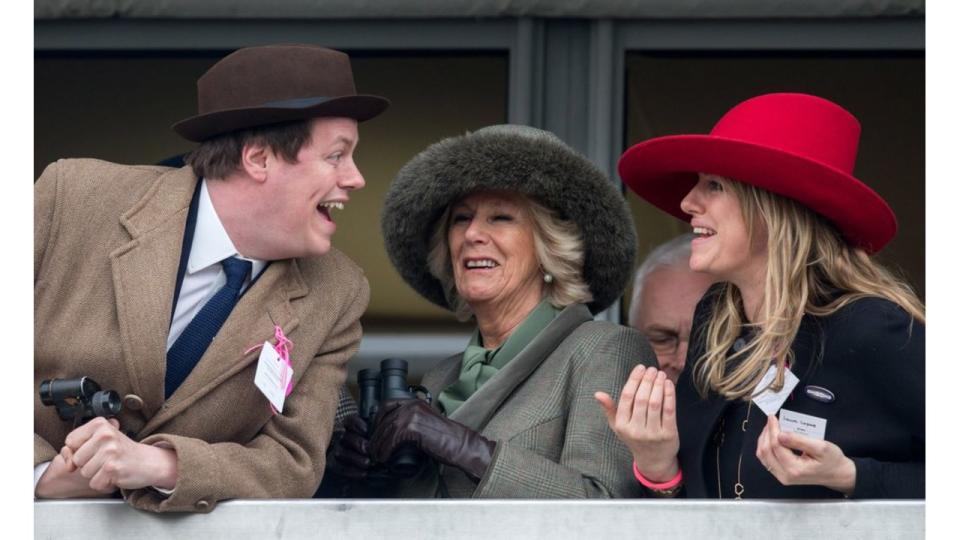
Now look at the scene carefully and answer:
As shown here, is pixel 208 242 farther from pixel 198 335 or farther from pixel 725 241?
pixel 725 241

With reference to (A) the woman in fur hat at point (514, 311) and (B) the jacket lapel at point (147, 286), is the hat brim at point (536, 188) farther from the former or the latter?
(B) the jacket lapel at point (147, 286)

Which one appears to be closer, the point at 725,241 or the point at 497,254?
the point at 725,241

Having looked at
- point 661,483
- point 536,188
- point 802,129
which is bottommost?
point 661,483

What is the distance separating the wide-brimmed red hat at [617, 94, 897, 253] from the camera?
2.92 meters

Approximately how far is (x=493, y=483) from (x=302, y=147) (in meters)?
0.75

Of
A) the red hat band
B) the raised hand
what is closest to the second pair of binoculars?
the raised hand

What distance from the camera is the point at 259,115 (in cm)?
313

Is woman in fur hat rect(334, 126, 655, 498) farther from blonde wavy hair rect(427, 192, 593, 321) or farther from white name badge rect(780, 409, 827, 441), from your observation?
white name badge rect(780, 409, 827, 441)

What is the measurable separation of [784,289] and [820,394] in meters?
0.21

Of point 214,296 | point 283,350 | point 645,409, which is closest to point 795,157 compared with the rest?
point 645,409

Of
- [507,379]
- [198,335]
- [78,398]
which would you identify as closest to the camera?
[78,398]

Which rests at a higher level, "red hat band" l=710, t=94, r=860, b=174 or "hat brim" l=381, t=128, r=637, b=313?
"red hat band" l=710, t=94, r=860, b=174

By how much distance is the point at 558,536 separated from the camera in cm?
252

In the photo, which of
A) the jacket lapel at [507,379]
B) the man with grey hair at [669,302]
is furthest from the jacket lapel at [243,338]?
the man with grey hair at [669,302]
